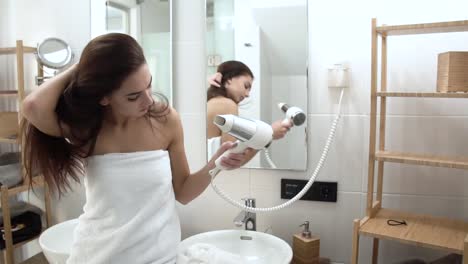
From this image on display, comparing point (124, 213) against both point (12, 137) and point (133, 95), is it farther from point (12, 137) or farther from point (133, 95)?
point (12, 137)

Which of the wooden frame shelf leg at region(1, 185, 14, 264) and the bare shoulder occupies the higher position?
the bare shoulder

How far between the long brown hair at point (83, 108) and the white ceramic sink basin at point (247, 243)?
1.88ft

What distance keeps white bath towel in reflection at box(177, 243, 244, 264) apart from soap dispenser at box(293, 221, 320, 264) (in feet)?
1.06

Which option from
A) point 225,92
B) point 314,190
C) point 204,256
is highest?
point 225,92

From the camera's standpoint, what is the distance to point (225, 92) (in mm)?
1675

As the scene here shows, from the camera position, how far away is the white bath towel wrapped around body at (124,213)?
1000 mm

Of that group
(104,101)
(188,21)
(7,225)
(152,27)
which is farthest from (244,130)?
(7,225)

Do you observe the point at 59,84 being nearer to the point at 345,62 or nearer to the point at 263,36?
the point at 263,36

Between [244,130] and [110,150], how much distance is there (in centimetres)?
38

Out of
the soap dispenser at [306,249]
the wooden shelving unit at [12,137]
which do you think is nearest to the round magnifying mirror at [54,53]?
the wooden shelving unit at [12,137]

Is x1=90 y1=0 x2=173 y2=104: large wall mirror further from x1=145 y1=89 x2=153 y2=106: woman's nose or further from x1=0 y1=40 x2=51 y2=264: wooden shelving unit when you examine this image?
x1=145 y1=89 x2=153 y2=106: woman's nose

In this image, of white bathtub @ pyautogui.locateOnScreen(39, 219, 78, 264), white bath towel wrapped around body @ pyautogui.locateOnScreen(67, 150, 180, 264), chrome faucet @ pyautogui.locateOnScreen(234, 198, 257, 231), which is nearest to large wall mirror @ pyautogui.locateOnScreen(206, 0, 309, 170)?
chrome faucet @ pyautogui.locateOnScreen(234, 198, 257, 231)

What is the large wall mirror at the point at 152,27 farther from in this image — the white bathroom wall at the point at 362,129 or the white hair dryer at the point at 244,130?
the white hair dryer at the point at 244,130

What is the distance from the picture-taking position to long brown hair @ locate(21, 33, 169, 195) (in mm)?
918
